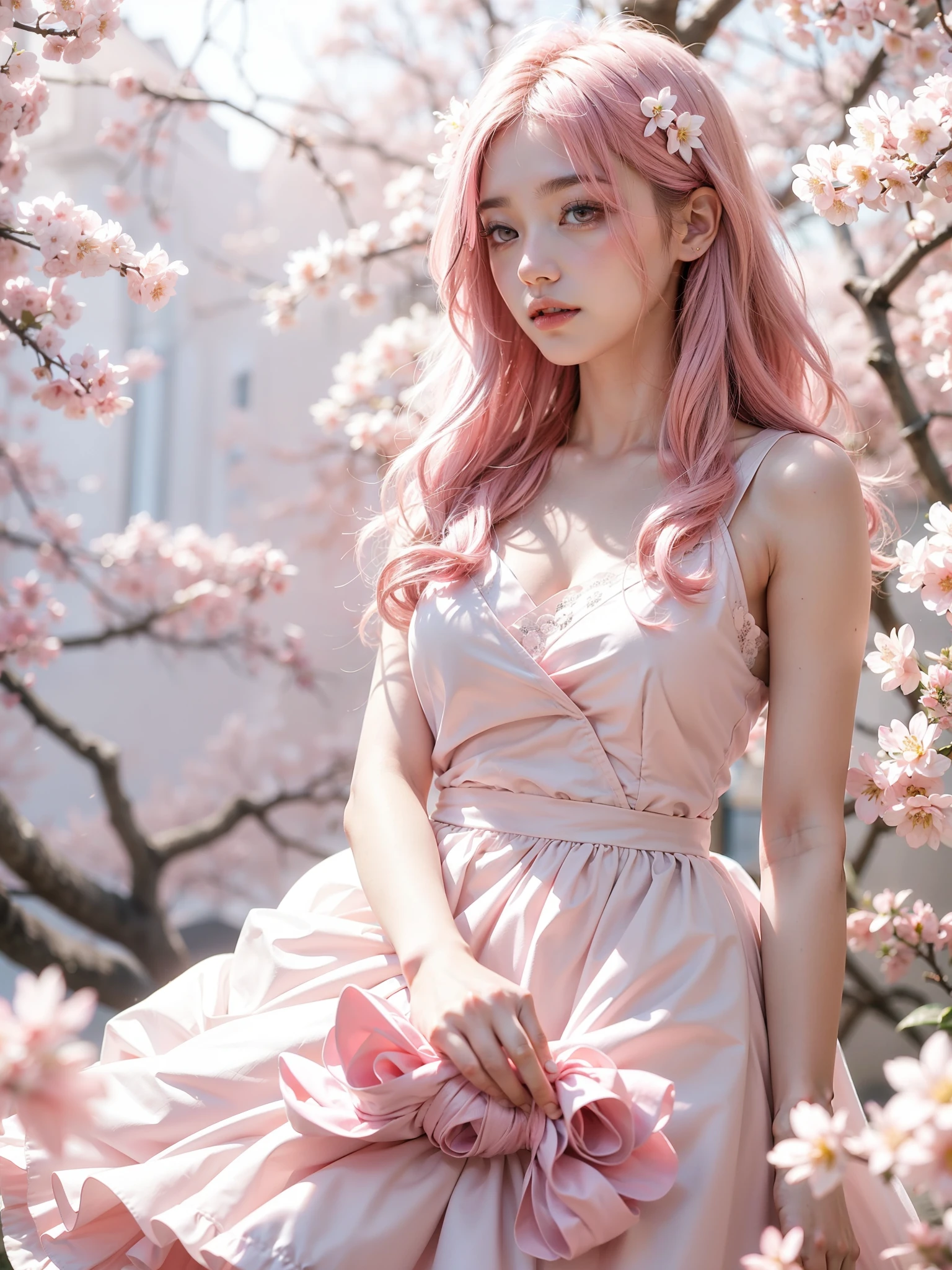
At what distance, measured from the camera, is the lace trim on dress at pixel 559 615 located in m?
1.25

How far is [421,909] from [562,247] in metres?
0.72

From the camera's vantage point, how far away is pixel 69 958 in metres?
2.25

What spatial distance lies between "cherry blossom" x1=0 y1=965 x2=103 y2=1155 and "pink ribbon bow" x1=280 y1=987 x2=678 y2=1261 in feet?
1.35

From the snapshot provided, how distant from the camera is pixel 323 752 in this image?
534cm

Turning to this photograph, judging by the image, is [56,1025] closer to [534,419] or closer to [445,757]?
[445,757]

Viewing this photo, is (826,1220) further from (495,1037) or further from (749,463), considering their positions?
(749,463)

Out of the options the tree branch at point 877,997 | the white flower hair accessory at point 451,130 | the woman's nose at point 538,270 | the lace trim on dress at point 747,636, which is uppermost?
the white flower hair accessory at point 451,130

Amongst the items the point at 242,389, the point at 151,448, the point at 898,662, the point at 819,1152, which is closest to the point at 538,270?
the point at 898,662

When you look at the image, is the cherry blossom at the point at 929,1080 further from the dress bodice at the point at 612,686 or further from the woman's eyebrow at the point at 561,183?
the woman's eyebrow at the point at 561,183

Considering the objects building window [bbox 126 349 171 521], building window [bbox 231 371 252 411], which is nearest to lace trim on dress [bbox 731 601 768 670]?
building window [bbox 126 349 171 521]

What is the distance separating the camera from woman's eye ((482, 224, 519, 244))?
135cm

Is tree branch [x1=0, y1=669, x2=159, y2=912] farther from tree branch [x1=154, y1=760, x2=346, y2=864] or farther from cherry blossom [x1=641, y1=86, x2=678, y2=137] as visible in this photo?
cherry blossom [x1=641, y1=86, x2=678, y2=137]

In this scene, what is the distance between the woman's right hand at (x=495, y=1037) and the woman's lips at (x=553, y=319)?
2.30 feet

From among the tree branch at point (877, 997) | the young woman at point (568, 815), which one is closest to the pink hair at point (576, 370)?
the young woman at point (568, 815)
